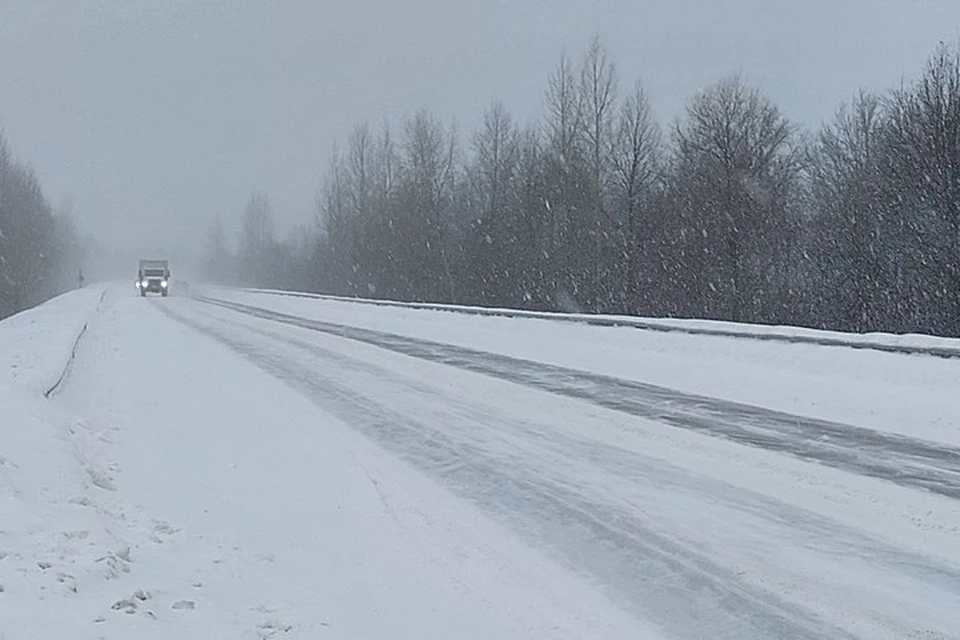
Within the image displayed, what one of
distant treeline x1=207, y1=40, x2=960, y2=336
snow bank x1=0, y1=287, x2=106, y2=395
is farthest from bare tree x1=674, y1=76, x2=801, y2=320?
snow bank x1=0, y1=287, x2=106, y2=395

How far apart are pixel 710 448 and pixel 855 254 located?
28.0 metres

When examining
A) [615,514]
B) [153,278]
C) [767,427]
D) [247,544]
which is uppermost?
[153,278]

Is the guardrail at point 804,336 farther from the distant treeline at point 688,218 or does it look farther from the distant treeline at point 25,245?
the distant treeline at point 25,245

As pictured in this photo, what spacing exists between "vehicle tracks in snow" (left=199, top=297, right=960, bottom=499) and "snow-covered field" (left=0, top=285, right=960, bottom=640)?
6cm

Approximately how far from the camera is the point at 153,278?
68.1 meters

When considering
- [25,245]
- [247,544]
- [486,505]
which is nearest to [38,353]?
[247,544]

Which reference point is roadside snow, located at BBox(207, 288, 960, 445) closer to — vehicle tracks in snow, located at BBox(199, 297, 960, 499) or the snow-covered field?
the snow-covered field

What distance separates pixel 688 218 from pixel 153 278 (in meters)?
41.3

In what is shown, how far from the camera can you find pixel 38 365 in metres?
15.5

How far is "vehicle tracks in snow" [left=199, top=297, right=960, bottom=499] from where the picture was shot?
314 inches

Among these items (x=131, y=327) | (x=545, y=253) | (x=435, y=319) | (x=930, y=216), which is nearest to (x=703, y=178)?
(x=545, y=253)

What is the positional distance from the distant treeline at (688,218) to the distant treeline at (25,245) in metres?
24.2

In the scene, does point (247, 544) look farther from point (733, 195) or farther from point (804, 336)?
point (733, 195)

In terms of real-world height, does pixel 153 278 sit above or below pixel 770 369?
above
